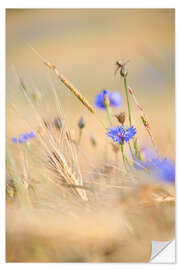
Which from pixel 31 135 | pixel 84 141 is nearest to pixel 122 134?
pixel 84 141

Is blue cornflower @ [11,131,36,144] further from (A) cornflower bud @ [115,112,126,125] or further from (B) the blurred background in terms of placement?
(A) cornflower bud @ [115,112,126,125]

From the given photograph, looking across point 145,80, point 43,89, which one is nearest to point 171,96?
point 145,80

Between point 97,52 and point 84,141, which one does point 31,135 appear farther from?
point 97,52

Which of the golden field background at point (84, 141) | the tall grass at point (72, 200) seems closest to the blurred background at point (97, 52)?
the golden field background at point (84, 141)

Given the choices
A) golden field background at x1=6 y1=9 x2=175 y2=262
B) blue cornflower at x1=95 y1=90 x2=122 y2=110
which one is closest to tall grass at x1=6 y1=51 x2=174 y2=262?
golden field background at x1=6 y1=9 x2=175 y2=262

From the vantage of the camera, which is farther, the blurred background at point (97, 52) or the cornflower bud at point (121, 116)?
the blurred background at point (97, 52)

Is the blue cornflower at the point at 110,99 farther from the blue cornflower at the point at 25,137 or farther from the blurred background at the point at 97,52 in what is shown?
the blue cornflower at the point at 25,137
